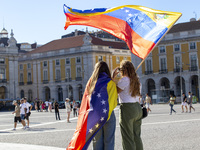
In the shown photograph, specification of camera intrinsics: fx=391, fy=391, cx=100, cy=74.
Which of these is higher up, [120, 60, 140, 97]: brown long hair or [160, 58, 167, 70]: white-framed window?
Result: [160, 58, 167, 70]: white-framed window

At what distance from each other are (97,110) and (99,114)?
70 millimetres

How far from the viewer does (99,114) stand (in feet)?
19.5

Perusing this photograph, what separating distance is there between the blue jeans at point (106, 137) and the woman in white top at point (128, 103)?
1.07 ft

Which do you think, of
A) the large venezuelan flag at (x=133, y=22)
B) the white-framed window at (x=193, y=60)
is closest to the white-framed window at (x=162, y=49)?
the white-framed window at (x=193, y=60)

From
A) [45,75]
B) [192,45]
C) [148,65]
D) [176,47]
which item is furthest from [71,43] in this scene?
[192,45]

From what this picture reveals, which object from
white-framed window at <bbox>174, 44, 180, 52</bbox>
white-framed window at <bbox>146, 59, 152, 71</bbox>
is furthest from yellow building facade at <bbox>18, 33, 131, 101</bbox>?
white-framed window at <bbox>174, 44, 180, 52</bbox>

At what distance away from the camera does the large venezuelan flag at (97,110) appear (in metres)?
5.96

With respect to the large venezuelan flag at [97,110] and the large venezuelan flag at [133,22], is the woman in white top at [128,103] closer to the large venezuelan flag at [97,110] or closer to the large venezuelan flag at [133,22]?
the large venezuelan flag at [97,110]

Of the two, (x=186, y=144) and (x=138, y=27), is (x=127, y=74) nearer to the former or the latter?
(x=138, y=27)

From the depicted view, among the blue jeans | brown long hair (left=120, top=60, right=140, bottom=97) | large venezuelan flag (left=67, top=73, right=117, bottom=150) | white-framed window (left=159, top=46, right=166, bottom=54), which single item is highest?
white-framed window (left=159, top=46, right=166, bottom=54)

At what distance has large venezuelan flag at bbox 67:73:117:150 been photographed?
5.96 meters

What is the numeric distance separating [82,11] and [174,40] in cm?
5066

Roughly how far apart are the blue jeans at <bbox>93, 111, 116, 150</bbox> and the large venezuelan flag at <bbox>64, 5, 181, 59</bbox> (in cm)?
146

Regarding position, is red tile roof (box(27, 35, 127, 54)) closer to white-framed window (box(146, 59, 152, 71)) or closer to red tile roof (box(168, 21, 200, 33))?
white-framed window (box(146, 59, 152, 71))
